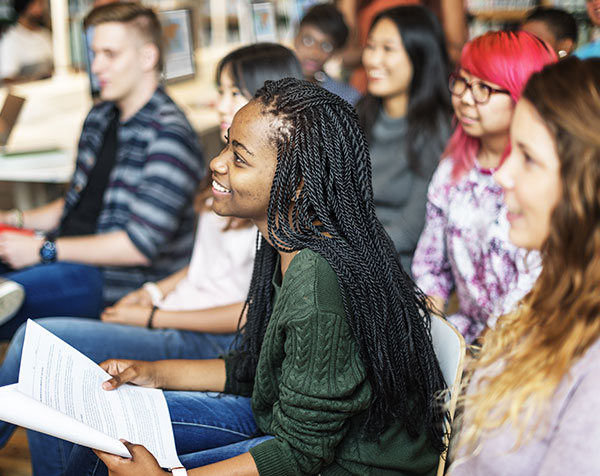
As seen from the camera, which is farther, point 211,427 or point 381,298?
point 211,427

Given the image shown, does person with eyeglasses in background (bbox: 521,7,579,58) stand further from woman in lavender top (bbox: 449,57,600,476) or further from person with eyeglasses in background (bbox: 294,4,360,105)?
woman in lavender top (bbox: 449,57,600,476)

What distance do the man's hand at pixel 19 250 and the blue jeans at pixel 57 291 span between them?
26mm

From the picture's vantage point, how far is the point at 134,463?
1002mm

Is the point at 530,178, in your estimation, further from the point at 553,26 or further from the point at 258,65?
the point at 553,26

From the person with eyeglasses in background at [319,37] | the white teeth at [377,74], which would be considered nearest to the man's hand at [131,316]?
the white teeth at [377,74]

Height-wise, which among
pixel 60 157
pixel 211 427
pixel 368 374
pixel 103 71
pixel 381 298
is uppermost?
pixel 103 71

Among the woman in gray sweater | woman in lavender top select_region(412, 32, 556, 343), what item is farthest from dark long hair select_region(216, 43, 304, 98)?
the woman in gray sweater

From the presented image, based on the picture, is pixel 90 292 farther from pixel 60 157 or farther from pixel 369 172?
pixel 369 172

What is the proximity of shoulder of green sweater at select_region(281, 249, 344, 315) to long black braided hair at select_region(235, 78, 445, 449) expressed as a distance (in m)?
0.01

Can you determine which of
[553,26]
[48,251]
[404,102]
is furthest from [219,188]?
[553,26]

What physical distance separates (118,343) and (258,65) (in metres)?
0.78

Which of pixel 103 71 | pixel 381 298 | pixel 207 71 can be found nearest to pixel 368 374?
pixel 381 298

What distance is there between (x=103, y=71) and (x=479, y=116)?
1.19 metres

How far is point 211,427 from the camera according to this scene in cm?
125
